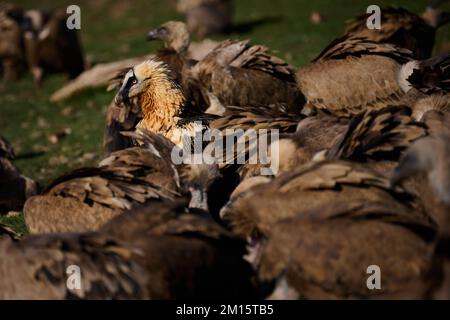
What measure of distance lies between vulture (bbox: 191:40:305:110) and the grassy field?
184cm

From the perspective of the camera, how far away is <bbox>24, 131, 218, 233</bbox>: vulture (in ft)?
19.7

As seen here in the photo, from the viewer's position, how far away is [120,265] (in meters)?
5.00

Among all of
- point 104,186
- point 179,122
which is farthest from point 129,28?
point 104,186

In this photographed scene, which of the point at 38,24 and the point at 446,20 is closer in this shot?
the point at 446,20

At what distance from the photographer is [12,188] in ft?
30.7

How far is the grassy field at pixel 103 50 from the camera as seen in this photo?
11.7 metres

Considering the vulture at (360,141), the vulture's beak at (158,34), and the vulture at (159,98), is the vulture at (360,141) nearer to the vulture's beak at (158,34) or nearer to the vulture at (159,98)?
the vulture at (159,98)

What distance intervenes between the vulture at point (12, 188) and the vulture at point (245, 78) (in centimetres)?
230

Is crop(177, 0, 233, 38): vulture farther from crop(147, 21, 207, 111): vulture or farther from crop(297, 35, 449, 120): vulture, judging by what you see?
crop(297, 35, 449, 120): vulture

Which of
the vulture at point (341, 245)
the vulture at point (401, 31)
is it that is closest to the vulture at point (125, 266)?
the vulture at point (341, 245)

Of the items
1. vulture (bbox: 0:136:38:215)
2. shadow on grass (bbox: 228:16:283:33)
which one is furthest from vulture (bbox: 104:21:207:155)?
shadow on grass (bbox: 228:16:283:33)

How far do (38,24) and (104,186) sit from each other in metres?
12.6
